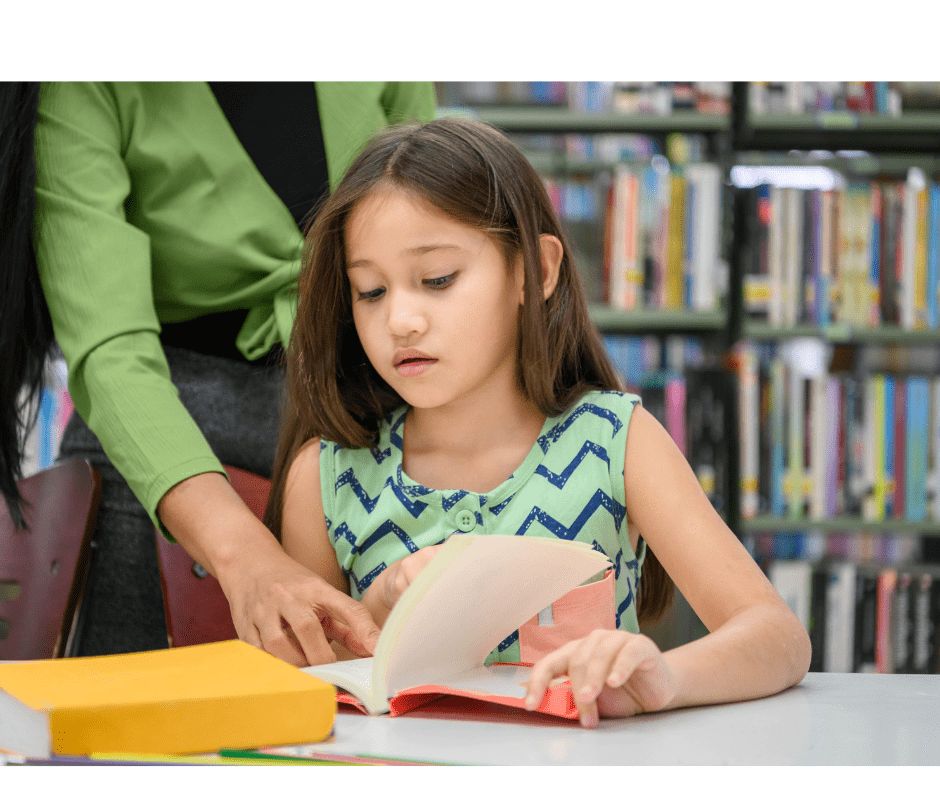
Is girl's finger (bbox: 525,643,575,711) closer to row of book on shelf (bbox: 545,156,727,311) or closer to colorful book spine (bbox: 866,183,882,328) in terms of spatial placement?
row of book on shelf (bbox: 545,156,727,311)

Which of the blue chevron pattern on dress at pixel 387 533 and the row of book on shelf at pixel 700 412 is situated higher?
the row of book on shelf at pixel 700 412

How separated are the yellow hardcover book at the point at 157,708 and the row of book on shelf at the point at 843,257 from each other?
175cm

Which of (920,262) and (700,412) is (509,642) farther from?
(920,262)

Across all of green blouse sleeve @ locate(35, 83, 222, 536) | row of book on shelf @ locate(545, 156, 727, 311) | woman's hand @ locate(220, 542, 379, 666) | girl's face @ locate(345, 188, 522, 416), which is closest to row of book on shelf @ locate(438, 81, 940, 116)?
row of book on shelf @ locate(545, 156, 727, 311)

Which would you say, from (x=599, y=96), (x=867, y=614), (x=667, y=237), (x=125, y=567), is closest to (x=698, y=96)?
(x=599, y=96)

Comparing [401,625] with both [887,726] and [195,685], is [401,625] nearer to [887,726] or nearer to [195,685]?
[195,685]

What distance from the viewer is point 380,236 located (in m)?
0.80

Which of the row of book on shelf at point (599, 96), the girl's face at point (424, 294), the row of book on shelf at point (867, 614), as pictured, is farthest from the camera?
the row of book on shelf at point (599, 96)

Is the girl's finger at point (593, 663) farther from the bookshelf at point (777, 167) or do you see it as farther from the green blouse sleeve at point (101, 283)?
the bookshelf at point (777, 167)

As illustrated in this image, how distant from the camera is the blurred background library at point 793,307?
6.54 feet

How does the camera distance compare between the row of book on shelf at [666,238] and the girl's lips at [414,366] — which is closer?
the girl's lips at [414,366]

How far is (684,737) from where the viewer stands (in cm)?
49

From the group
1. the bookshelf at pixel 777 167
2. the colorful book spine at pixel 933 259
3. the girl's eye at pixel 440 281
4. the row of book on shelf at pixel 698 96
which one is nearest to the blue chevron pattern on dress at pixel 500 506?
the girl's eye at pixel 440 281
